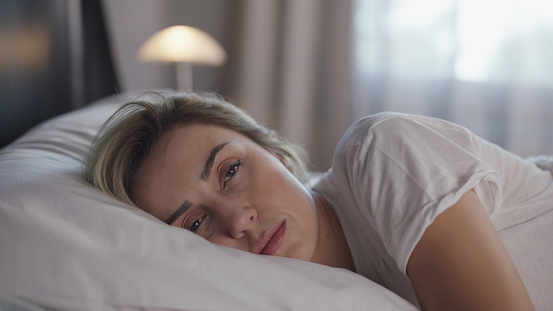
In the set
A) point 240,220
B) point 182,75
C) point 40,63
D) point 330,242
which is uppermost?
point 40,63

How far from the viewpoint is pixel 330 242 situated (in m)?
1.01

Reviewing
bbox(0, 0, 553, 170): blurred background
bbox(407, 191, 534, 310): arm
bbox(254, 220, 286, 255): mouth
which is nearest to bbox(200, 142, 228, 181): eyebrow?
bbox(254, 220, 286, 255): mouth

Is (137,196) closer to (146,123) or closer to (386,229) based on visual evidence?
(146,123)

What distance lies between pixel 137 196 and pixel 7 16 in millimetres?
642

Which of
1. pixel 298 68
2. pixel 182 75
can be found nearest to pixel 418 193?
pixel 182 75

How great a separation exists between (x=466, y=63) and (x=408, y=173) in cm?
239

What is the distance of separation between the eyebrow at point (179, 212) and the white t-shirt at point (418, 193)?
0.29m

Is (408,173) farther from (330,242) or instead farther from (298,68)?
(298,68)

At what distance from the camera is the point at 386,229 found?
2.59ft

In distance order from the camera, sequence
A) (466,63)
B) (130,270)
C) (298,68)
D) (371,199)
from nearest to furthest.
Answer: (130,270)
(371,199)
(466,63)
(298,68)

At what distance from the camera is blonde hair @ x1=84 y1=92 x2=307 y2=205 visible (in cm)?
92

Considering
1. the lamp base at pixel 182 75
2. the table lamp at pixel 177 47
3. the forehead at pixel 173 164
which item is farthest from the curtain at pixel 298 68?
the forehead at pixel 173 164

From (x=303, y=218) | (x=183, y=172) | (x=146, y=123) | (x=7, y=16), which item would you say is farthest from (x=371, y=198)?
(x=7, y=16)

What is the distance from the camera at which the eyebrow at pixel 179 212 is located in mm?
878
